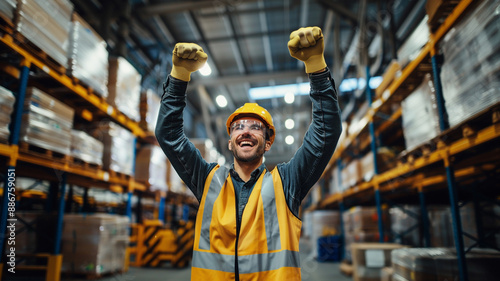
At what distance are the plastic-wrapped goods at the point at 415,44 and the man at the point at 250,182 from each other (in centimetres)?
350

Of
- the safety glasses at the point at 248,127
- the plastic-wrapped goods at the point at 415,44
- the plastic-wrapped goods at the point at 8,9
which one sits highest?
the plastic-wrapped goods at the point at 415,44

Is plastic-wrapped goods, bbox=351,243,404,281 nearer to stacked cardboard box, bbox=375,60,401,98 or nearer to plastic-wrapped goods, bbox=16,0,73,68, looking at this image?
stacked cardboard box, bbox=375,60,401,98

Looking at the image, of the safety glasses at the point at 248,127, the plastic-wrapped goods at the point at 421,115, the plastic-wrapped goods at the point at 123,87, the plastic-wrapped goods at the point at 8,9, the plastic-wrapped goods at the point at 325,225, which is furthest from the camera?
the plastic-wrapped goods at the point at 325,225

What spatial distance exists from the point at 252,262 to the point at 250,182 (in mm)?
457

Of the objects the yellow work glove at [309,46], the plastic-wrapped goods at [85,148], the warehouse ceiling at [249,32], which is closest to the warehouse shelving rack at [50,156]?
the plastic-wrapped goods at [85,148]

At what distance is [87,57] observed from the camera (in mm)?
5285

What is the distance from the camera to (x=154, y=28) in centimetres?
993

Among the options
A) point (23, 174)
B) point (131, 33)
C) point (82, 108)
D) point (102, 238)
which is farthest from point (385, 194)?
point (131, 33)

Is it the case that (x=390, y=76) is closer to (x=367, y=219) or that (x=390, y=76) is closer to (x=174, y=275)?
(x=367, y=219)

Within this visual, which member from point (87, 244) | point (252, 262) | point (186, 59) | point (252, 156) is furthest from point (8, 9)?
point (252, 262)

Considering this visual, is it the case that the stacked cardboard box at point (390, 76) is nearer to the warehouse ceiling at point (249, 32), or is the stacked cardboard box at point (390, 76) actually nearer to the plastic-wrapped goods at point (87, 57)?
the warehouse ceiling at point (249, 32)

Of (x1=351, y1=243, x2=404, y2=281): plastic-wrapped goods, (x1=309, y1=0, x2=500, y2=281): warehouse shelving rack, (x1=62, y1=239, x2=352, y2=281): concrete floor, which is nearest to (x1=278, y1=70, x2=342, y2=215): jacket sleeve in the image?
(x1=309, y1=0, x2=500, y2=281): warehouse shelving rack

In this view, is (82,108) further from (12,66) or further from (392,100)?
(392,100)

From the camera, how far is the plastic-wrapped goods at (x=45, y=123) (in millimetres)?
4227
